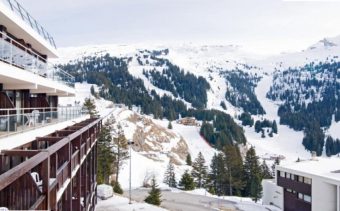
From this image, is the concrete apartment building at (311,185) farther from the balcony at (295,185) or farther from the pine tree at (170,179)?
the pine tree at (170,179)

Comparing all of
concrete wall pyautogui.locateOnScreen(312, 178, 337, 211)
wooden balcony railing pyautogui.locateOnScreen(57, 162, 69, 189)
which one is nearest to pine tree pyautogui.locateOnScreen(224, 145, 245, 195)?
concrete wall pyautogui.locateOnScreen(312, 178, 337, 211)

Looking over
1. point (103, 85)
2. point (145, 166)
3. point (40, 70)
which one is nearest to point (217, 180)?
point (145, 166)

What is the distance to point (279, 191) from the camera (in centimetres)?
4753

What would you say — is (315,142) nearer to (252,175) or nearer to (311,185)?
(252,175)

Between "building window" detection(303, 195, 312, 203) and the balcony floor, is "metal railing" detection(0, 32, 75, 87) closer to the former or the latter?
the balcony floor

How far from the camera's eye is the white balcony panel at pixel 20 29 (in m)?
18.4

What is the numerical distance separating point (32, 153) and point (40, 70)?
12671 mm

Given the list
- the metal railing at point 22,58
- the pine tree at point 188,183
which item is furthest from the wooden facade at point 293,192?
the pine tree at point 188,183

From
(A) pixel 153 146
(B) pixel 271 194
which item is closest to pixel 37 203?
(B) pixel 271 194

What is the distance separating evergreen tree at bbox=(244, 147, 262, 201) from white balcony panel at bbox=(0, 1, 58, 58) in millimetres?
47217

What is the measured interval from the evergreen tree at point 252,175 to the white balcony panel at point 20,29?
4722 centimetres

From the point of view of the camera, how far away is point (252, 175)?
230 ft

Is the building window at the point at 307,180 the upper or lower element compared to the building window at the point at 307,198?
upper

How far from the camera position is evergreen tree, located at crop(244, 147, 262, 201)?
66.6m
